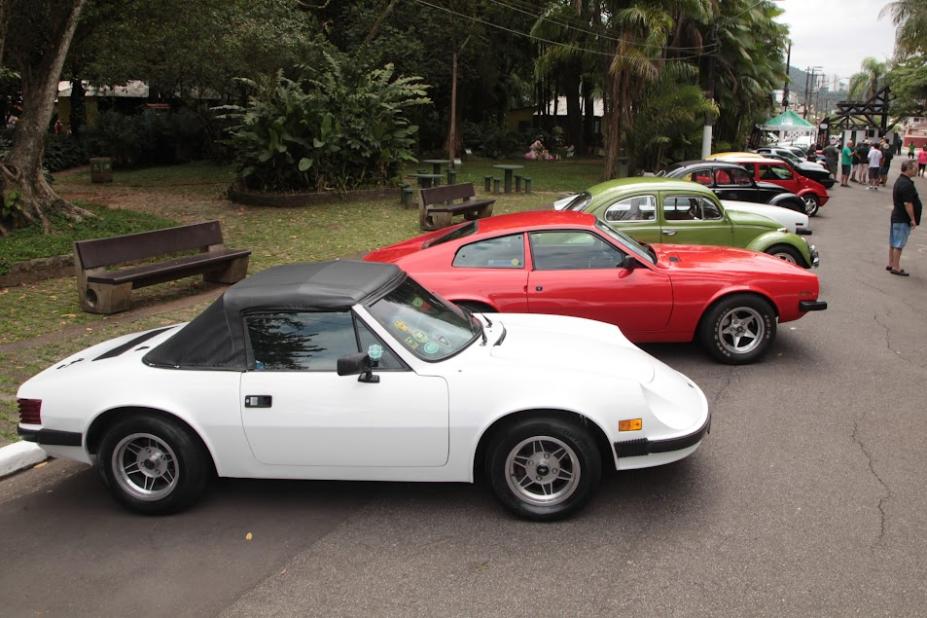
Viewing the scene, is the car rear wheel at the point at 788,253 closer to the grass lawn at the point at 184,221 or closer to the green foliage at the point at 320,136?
the grass lawn at the point at 184,221

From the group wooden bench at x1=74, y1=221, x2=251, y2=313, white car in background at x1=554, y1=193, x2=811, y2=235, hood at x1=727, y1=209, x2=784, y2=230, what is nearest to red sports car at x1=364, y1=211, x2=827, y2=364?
hood at x1=727, y1=209, x2=784, y2=230

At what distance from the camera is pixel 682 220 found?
34.5 feet

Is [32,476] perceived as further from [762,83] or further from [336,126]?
[762,83]

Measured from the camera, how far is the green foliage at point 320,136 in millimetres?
18469

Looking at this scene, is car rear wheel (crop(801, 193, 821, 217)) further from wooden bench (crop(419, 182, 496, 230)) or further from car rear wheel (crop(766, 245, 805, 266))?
car rear wheel (crop(766, 245, 805, 266))

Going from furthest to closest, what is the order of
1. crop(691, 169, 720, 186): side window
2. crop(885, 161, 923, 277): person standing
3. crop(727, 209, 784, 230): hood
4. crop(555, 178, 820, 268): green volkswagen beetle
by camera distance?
1. crop(691, 169, 720, 186): side window
2. crop(885, 161, 923, 277): person standing
3. crop(727, 209, 784, 230): hood
4. crop(555, 178, 820, 268): green volkswagen beetle

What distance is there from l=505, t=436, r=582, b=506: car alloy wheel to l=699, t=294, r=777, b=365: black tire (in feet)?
11.1

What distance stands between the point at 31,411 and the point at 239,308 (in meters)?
1.41

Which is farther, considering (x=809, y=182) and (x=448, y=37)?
(x=448, y=37)

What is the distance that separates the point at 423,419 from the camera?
4.59 metres

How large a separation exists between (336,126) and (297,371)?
1494 centimetres

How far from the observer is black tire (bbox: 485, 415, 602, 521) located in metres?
4.55

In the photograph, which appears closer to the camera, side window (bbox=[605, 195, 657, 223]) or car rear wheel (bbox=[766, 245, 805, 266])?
side window (bbox=[605, 195, 657, 223])

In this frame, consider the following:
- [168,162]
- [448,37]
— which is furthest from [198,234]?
[448,37]
